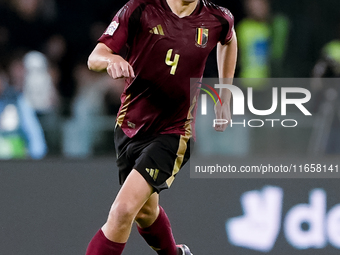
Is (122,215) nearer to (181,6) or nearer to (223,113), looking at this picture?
(223,113)

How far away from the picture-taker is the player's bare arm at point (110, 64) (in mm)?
2443

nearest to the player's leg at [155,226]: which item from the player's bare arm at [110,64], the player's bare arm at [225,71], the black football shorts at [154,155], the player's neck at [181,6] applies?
the black football shorts at [154,155]

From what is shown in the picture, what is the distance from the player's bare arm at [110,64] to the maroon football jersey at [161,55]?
101 millimetres

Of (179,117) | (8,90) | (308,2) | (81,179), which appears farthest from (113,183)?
(308,2)

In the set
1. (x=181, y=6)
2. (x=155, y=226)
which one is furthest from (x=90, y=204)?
(x=181, y=6)

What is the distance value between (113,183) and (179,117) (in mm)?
928

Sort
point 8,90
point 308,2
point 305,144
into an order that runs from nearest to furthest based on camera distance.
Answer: point 305,144, point 8,90, point 308,2

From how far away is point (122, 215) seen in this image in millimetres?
2777

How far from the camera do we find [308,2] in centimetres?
519

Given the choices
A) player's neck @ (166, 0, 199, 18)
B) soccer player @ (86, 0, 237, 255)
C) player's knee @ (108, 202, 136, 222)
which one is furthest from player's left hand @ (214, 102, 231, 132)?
player's knee @ (108, 202, 136, 222)

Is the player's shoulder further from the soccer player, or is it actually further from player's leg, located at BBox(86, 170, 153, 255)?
player's leg, located at BBox(86, 170, 153, 255)

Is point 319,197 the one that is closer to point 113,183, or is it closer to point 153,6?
point 113,183

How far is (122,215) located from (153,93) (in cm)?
67

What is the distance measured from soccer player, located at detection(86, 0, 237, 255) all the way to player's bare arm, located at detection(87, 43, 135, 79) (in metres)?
0.03
